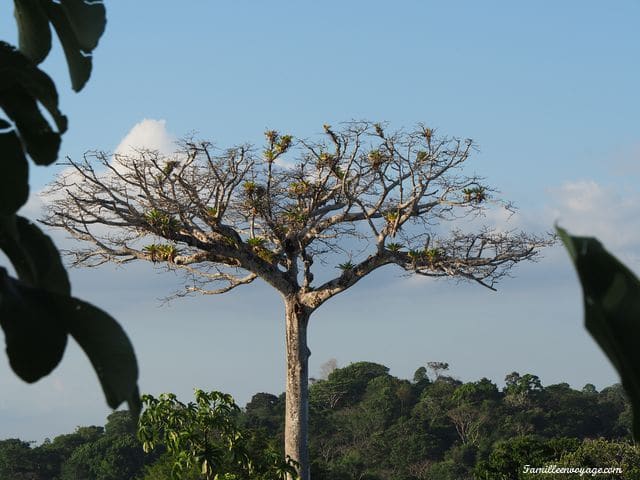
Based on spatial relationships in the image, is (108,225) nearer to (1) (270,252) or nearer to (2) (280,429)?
(1) (270,252)

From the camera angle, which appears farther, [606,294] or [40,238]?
[40,238]

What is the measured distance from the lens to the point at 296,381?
991 centimetres

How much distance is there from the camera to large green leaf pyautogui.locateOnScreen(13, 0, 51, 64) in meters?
0.76

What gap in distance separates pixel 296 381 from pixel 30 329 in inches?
373

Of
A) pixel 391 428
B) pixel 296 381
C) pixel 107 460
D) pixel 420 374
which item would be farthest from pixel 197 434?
pixel 420 374

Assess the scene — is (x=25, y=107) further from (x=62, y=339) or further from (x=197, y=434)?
(x=197, y=434)

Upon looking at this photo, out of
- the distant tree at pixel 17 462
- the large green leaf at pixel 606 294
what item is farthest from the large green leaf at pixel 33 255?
the distant tree at pixel 17 462

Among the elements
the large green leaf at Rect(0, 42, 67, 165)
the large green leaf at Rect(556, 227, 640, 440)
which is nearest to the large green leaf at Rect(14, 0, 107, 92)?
the large green leaf at Rect(0, 42, 67, 165)

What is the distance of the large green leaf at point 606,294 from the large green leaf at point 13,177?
0.32 m

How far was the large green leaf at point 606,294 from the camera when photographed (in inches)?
14.9

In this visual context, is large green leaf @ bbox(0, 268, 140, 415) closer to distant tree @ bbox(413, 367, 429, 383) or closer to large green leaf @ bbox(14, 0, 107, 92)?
large green leaf @ bbox(14, 0, 107, 92)

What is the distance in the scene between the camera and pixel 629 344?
15.6 inches

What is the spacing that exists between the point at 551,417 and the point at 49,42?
19.6 metres

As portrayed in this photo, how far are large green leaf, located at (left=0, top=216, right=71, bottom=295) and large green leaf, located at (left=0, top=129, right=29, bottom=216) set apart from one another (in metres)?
0.05
